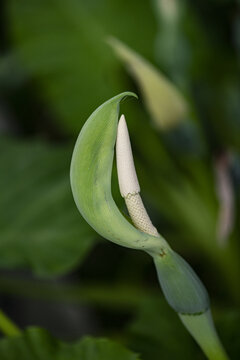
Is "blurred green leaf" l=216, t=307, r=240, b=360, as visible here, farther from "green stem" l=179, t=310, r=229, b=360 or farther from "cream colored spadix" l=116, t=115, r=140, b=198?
"cream colored spadix" l=116, t=115, r=140, b=198

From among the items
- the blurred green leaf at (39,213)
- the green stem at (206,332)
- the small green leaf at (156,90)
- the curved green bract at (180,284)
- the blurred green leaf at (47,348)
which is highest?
the small green leaf at (156,90)

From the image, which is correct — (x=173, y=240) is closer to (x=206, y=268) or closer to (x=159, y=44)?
(x=206, y=268)

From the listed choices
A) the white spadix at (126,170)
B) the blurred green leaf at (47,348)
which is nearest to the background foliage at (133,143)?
the blurred green leaf at (47,348)

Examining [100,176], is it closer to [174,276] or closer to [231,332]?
[174,276]

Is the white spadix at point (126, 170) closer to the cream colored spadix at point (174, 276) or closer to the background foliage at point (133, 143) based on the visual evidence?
the cream colored spadix at point (174, 276)

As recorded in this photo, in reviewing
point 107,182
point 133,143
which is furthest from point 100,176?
point 133,143

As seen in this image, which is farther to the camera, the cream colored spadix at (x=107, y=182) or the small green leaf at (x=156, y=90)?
the small green leaf at (x=156, y=90)

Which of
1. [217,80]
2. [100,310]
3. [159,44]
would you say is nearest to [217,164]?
[159,44]
